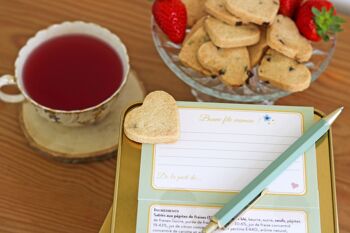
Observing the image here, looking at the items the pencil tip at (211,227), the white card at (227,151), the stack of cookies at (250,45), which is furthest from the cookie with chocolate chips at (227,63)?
the pencil tip at (211,227)

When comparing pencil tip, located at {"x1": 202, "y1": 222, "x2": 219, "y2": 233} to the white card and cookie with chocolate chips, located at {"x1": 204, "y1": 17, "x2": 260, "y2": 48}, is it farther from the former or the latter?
cookie with chocolate chips, located at {"x1": 204, "y1": 17, "x2": 260, "y2": 48}

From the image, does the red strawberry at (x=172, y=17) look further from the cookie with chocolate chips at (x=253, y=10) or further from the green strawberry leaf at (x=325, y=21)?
the green strawberry leaf at (x=325, y=21)

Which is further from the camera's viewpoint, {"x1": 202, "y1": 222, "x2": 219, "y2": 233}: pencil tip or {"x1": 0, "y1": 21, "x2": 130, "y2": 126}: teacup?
{"x1": 0, "y1": 21, "x2": 130, "y2": 126}: teacup

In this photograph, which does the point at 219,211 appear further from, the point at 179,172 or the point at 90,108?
the point at 90,108

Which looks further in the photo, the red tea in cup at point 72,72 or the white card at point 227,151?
the red tea in cup at point 72,72

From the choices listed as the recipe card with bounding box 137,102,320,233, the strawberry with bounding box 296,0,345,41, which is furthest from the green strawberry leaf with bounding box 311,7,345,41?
the recipe card with bounding box 137,102,320,233

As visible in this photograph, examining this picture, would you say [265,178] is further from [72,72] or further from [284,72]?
[72,72]

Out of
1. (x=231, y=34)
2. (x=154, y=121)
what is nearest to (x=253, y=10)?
(x=231, y=34)

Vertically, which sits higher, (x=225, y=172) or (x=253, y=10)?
(x=253, y=10)
